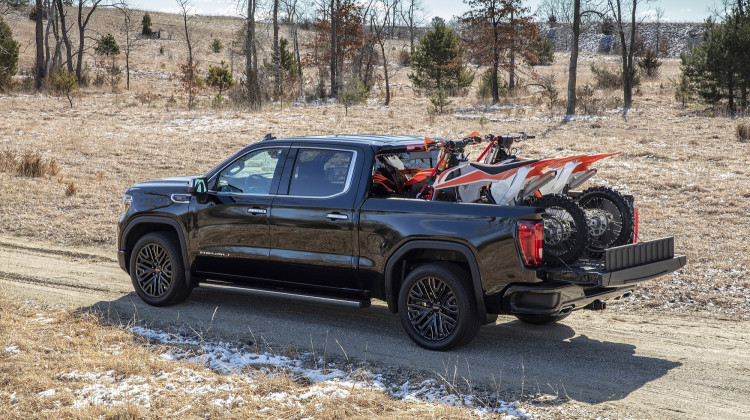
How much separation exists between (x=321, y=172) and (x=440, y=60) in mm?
33228

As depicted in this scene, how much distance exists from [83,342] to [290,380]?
2.08 metres

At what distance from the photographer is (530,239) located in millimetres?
5676

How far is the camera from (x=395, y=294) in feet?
21.4

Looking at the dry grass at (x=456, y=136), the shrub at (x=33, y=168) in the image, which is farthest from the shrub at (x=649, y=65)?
the shrub at (x=33, y=168)

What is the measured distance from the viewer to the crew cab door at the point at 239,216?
7070 millimetres

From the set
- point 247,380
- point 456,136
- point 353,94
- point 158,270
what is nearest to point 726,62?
point 456,136

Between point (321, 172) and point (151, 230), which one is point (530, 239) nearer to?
point (321, 172)

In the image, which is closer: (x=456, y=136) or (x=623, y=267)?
(x=623, y=267)

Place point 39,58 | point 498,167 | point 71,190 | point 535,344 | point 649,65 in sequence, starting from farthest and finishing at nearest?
point 649,65 < point 39,58 < point 71,190 < point 535,344 < point 498,167

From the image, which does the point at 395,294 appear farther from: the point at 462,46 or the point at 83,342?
the point at 462,46

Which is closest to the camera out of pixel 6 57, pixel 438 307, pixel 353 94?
pixel 438 307

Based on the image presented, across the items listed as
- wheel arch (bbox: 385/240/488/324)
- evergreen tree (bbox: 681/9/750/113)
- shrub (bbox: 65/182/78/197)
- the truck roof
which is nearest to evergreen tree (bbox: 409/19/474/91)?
evergreen tree (bbox: 681/9/750/113)

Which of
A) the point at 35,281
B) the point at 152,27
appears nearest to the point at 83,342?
the point at 35,281

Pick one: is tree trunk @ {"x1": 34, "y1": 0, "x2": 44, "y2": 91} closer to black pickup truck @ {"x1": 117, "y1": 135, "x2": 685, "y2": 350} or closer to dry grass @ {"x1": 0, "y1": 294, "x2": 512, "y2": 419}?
black pickup truck @ {"x1": 117, "y1": 135, "x2": 685, "y2": 350}
